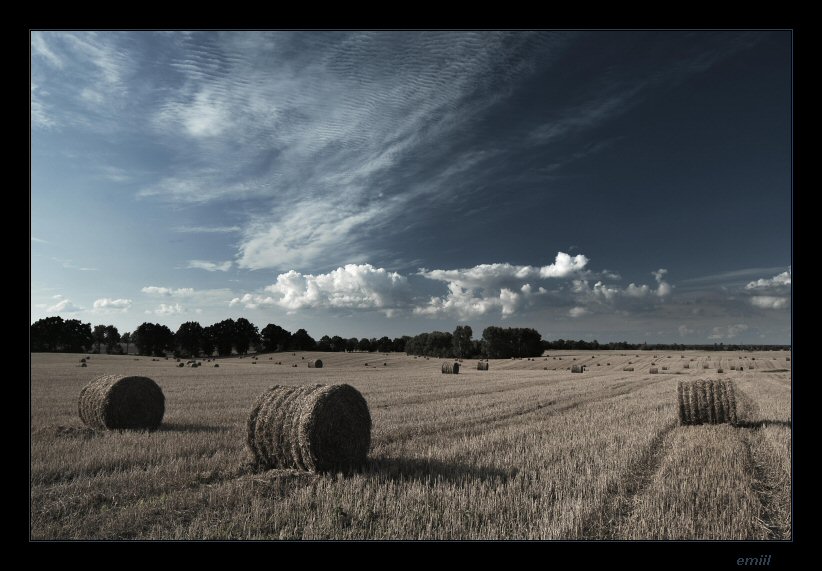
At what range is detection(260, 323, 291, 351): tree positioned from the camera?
201 feet

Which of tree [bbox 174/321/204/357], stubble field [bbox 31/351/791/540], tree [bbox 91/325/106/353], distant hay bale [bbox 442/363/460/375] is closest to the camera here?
stubble field [bbox 31/351/791/540]

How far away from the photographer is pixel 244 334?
64.0 m

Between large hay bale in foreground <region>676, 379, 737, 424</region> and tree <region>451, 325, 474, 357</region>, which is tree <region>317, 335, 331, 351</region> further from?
large hay bale in foreground <region>676, 379, 737, 424</region>

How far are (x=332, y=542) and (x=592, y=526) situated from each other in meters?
3.06

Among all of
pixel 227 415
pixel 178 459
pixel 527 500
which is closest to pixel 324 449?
pixel 178 459

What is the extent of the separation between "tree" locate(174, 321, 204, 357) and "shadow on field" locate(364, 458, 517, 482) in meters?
68.8

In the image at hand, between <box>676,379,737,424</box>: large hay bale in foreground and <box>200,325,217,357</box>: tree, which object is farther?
<box>200,325,217,357</box>: tree

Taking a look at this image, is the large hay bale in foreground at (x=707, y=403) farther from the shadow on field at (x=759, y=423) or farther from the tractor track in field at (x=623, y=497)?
the tractor track in field at (x=623, y=497)

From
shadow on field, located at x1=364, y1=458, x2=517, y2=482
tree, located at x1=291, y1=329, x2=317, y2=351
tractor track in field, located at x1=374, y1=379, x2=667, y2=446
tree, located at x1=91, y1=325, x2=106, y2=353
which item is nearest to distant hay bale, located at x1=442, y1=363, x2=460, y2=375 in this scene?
tractor track in field, located at x1=374, y1=379, x2=667, y2=446

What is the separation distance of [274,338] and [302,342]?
11.8ft

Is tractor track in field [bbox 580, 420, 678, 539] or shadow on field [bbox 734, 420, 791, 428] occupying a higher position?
tractor track in field [bbox 580, 420, 678, 539]

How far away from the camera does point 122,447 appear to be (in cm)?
934

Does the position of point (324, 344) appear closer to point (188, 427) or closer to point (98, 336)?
point (98, 336)

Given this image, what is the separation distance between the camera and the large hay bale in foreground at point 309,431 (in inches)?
307
